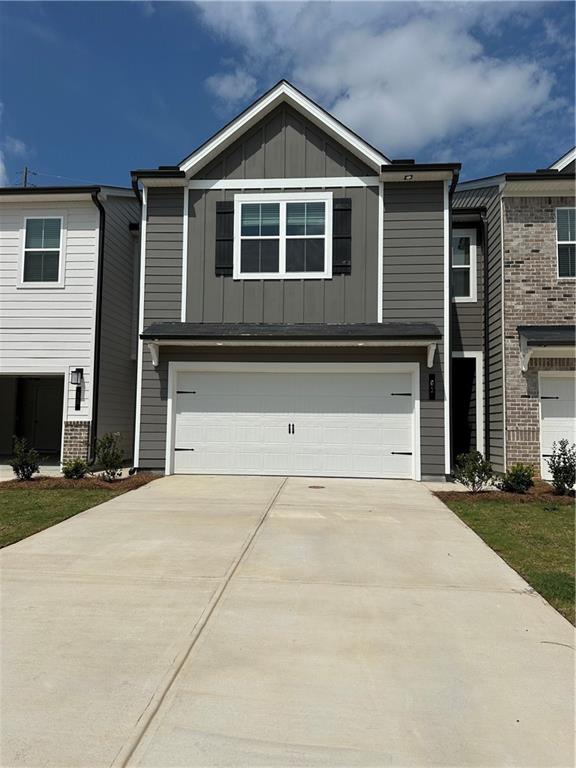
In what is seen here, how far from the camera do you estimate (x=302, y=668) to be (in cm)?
316

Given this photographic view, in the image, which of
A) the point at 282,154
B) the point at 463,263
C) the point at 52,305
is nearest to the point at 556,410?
the point at 463,263

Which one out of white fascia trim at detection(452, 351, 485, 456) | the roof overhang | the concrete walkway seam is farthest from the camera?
white fascia trim at detection(452, 351, 485, 456)

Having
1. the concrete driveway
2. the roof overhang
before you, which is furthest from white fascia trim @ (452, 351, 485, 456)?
the concrete driveway

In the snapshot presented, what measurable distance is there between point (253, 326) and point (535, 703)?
344 inches

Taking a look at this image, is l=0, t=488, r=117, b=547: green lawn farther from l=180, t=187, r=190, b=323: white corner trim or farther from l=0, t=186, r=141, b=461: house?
l=180, t=187, r=190, b=323: white corner trim

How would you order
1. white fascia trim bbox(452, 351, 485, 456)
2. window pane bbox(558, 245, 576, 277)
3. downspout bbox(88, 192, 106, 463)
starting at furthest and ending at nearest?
white fascia trim bbox(452, 351, 485, 456)
downspout bbox(88, 192, 106, 463)
window pane bbox(558, 245, 576, 277)

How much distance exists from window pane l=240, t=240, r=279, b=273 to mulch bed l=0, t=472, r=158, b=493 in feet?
15.3

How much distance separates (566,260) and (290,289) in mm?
5799

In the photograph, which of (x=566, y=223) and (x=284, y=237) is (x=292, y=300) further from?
(x=566, y=223)

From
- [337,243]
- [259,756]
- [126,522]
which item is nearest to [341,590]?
[259,756]

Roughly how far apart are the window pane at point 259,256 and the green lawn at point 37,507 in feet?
17.0

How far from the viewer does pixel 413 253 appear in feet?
35.8

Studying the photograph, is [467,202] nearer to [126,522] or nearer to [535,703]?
[126,522]

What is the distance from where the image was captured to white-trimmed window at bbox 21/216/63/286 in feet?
39.7
